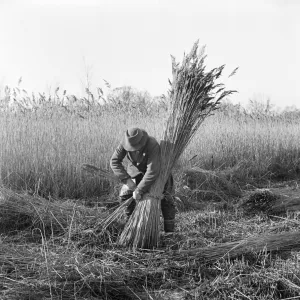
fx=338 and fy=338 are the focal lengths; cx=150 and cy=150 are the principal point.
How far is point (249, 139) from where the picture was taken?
22.1ft

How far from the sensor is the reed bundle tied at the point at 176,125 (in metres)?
2.67

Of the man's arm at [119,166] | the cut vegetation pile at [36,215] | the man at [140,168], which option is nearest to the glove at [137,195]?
the man at [140,168]

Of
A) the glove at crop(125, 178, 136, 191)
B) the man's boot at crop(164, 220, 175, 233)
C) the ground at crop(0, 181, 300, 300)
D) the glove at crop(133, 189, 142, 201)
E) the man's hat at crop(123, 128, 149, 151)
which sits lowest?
the ground at crop(0, 181, 300, 300)

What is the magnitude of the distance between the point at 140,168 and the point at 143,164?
4 cm

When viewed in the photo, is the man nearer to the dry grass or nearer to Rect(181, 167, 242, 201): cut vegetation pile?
the dry grass

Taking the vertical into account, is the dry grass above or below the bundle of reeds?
below

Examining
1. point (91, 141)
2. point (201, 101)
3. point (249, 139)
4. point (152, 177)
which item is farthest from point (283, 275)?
point (249, 139)

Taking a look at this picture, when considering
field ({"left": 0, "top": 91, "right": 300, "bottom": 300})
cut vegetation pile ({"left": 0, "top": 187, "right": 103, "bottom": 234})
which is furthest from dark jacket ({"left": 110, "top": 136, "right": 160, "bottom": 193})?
cut vegetation pile ({"left": 0, "top": 187, "right": 103, "bottom": 234})

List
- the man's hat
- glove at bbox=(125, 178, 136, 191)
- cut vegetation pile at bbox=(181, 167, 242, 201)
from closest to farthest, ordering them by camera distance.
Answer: the man's hat → glove at bbox=(125, 178, 136, 191) → cut vegetation pile at bbox=(181, 167, 242, 201)

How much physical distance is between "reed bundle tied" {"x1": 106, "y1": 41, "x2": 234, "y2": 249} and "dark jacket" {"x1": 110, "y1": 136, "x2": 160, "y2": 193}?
80 mm

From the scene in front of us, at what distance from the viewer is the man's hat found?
8.61 feet

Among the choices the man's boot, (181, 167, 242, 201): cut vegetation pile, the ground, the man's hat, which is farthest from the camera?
(181, 167, 242, 201): cut vegetation pile

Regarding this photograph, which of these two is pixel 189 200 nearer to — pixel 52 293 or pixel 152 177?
pixel 152 177

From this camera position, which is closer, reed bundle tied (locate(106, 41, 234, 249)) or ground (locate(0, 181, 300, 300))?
ground (locate(0, 181, 300, 300))
